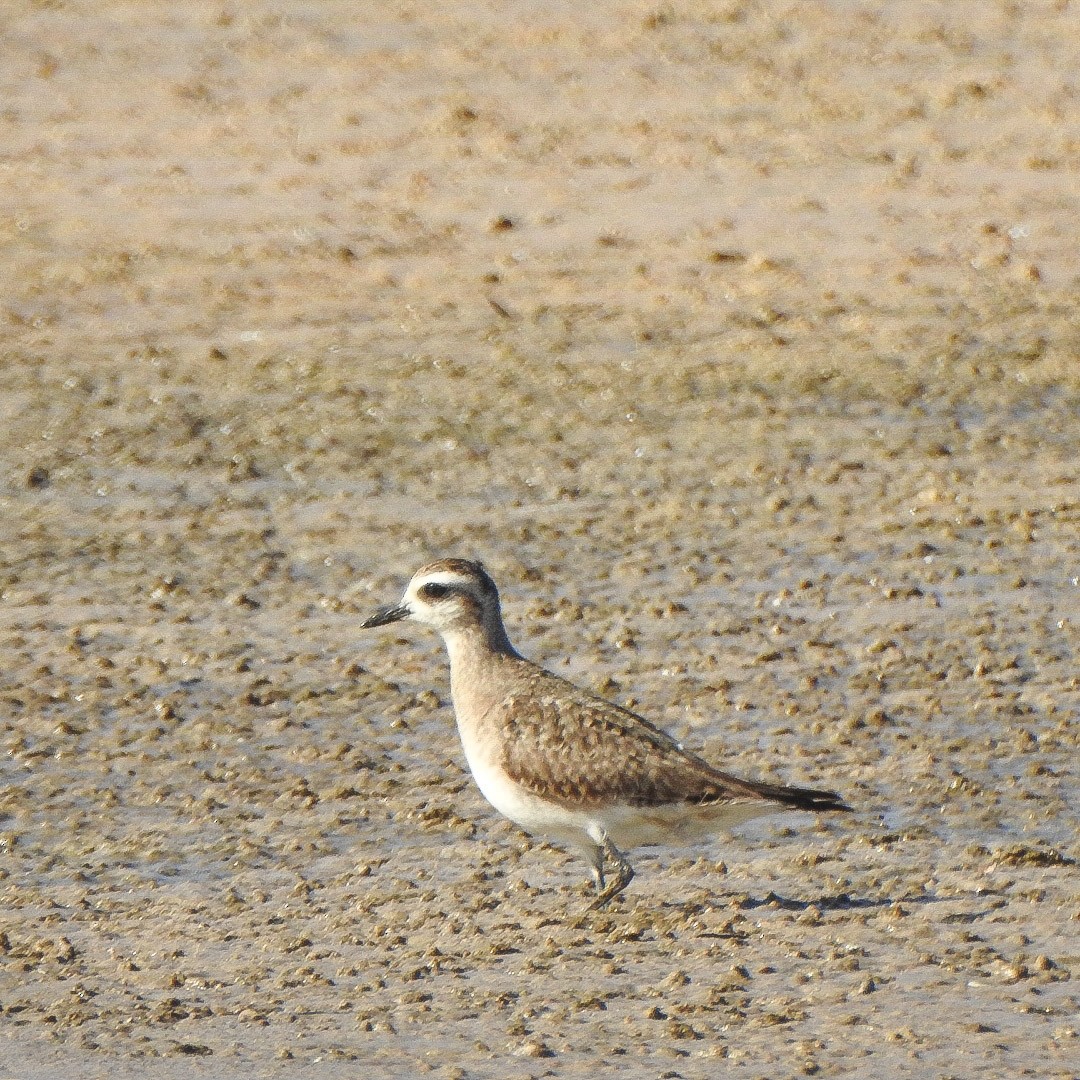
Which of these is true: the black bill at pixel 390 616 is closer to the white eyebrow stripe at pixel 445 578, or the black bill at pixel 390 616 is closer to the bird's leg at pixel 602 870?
the white eyebrow stripe at pixel 445 578

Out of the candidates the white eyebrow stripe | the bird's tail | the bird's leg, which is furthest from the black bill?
the bird's tail

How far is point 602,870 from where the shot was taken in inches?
336

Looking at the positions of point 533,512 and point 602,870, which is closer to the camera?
point 602,870

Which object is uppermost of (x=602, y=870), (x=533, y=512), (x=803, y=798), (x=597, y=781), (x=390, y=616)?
(x=533, y=512)

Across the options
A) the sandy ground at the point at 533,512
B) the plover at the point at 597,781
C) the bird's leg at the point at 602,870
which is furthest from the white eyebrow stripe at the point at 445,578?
the bird's leg at the point at 602,870

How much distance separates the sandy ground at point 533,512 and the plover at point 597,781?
0.92 ft

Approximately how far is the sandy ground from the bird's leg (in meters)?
0.11

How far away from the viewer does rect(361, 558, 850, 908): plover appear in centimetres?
836

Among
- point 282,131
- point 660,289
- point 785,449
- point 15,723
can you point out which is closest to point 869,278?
point 660,289

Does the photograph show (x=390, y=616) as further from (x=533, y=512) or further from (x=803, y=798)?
(x=533, y=512)

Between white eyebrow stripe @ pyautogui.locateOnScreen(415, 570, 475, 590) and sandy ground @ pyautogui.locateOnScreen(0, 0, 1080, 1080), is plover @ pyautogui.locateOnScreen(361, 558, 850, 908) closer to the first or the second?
sandy ground @ pyautogui.locateOnScreen(0, 0, 1080, 1080)

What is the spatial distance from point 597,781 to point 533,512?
450 centimetres

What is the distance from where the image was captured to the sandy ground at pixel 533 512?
7.87 meters

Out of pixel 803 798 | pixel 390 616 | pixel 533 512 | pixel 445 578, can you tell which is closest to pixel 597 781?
pixel 803 798
